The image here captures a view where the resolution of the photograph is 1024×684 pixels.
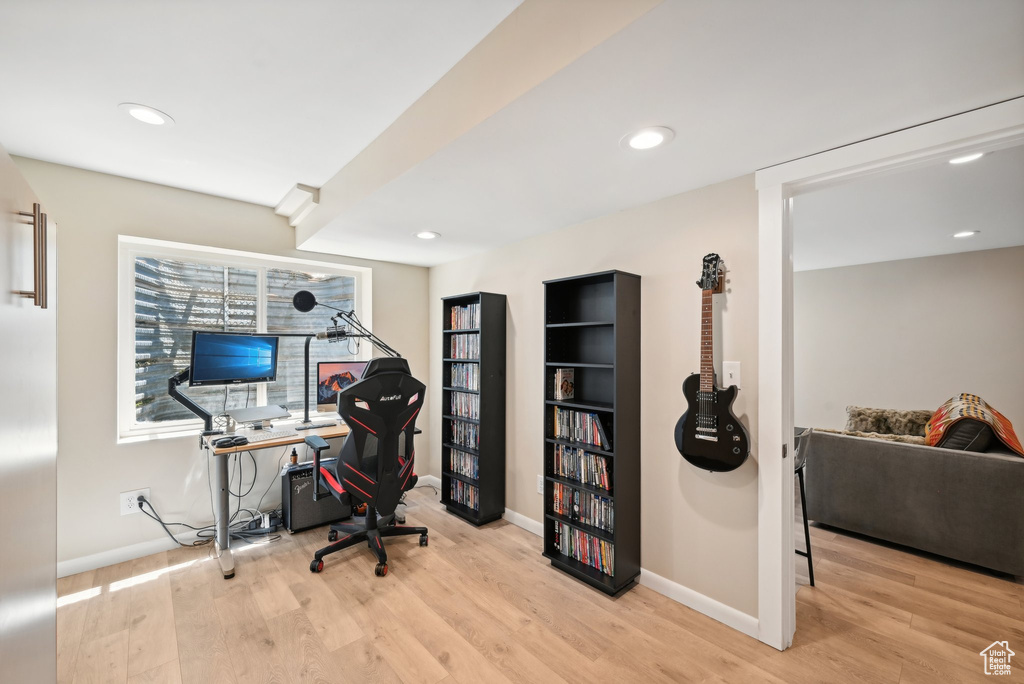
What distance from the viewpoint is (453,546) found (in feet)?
9.23

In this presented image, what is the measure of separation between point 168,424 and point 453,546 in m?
2.24

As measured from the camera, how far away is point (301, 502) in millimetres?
3025

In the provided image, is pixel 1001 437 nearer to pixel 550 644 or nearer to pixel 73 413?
pixel 550 644

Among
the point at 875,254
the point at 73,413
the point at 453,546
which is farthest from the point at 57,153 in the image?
the point at 875,254

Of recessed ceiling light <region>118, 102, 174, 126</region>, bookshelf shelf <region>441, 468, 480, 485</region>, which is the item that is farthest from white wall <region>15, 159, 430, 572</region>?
bookshelf shelf <region>441, 468, 480, 485</region>

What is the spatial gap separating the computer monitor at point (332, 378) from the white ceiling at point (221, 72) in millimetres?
1517

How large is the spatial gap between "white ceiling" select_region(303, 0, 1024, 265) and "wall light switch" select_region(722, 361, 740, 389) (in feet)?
3.00

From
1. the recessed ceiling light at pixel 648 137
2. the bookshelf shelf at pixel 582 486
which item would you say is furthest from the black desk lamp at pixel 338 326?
the recessed ceiling light at pixel 648 137

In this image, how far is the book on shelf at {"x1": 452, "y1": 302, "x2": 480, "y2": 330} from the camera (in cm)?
326

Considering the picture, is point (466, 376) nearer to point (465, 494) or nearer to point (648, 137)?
point (465, 494)

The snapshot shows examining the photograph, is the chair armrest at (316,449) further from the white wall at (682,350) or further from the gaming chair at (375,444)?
the white wall at (682,350)

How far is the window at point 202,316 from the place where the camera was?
9.32 ft

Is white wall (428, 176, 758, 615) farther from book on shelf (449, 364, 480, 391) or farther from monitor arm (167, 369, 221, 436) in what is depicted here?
monitor arm (167, 369, 221, 436)

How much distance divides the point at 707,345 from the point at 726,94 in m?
1.11
